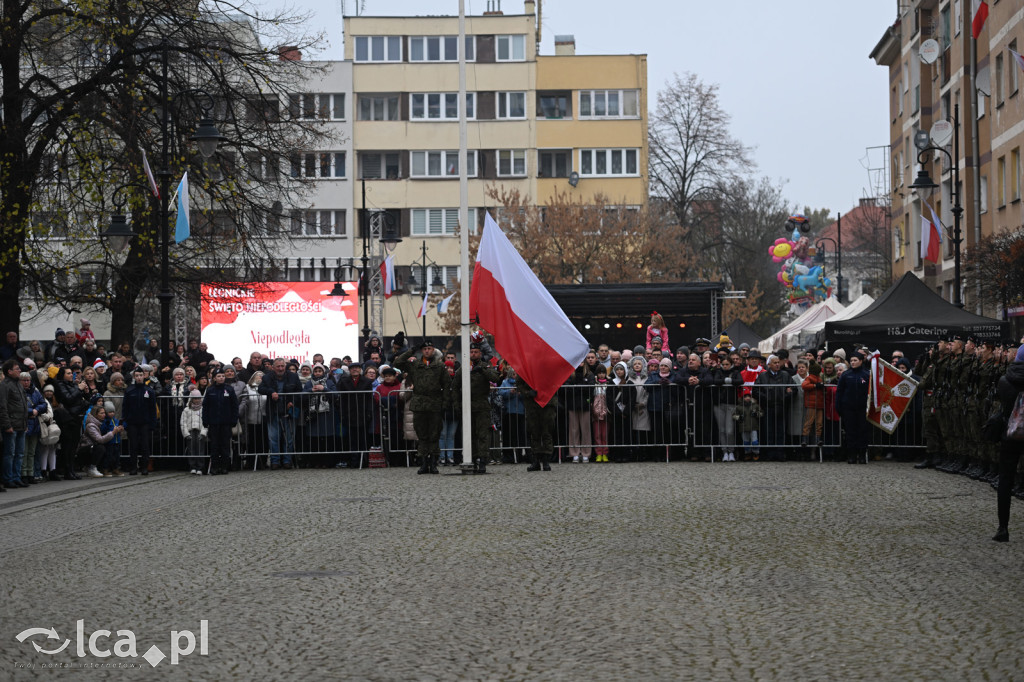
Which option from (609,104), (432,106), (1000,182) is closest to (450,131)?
(432,106)

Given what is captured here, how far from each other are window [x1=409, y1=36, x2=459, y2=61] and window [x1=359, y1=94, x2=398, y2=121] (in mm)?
2313

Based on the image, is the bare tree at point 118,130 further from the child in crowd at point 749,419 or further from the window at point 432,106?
the window at point 432,106

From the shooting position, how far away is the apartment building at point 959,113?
41688 millimetres

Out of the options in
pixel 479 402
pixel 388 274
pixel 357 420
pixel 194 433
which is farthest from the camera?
pixel 388 274

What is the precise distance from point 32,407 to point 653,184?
57649mm

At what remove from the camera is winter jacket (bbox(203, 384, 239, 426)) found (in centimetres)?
2328

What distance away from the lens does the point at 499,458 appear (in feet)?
79.6

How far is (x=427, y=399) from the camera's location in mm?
21234

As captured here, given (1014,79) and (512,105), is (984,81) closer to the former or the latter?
(1014,79)

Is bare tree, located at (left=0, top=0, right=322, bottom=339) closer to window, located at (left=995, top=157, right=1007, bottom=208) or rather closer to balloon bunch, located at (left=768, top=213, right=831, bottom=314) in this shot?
window, located at (left=995, top=157, right=1007, bottom=208)

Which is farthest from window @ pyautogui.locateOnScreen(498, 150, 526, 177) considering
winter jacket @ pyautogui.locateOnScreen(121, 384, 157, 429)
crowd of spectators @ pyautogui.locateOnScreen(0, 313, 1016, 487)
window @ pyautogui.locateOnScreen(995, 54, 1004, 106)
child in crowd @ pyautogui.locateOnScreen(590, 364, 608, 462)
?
winter jacket @ pyautogui.locateOnScreen(121, 384, 157, 429)

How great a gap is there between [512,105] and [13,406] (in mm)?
56709

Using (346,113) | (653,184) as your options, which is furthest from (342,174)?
(653,184)

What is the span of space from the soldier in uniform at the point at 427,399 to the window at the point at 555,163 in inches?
2144
